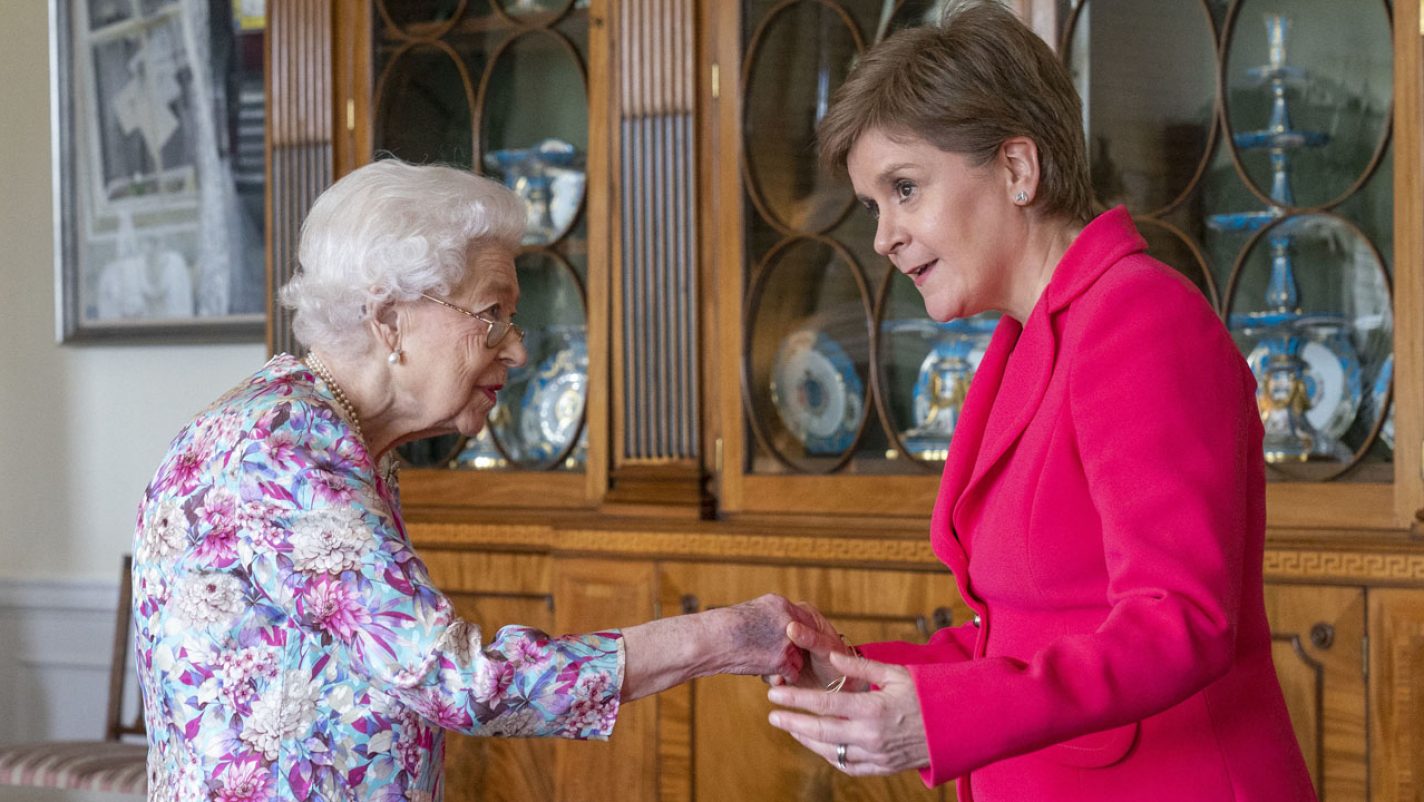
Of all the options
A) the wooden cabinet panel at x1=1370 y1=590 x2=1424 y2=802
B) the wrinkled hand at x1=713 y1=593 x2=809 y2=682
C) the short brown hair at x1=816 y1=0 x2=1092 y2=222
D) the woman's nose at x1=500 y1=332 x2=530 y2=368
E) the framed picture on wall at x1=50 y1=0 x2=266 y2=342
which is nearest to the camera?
the short brown hair at x1=816 y1=0 x2=1092 y2=222

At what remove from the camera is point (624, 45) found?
113 inches

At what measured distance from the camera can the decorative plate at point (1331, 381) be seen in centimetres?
247

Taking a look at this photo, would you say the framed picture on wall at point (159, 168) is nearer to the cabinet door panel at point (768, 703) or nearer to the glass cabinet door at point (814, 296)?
the glass cabinet door at point (814, 296)

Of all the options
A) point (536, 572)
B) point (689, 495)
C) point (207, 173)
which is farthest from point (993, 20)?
point (207, 173)

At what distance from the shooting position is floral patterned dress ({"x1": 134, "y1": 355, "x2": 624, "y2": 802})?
143 cm

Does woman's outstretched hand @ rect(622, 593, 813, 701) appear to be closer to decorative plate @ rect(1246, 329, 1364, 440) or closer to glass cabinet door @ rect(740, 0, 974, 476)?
glass cabinet door @ rect(740, 0, 974, 476)

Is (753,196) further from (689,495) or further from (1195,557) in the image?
(1195,557)

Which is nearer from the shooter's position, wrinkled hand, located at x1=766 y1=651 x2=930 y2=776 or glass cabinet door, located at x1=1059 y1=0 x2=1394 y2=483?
wrinkled hand, located at x1=766 y1=651 x2=930 y2=776

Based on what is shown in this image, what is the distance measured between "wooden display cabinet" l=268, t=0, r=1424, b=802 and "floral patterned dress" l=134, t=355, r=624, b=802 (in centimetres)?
120

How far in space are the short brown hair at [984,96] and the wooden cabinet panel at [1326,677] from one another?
45.5 inches

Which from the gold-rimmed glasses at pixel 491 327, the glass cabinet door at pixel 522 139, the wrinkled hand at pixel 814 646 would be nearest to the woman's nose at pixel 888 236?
the wrinkled hand at pixel 814 646

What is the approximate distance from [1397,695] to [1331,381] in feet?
1.81

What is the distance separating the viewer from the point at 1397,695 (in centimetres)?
226

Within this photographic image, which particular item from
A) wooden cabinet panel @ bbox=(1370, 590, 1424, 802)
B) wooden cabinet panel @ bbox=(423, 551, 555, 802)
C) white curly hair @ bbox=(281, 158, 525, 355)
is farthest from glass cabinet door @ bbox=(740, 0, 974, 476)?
white curly hair @ bbox=(281, 158, 525, 355)
